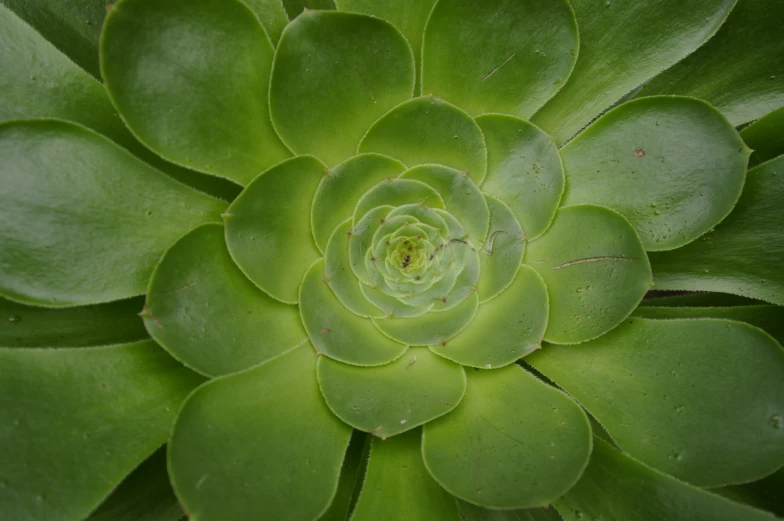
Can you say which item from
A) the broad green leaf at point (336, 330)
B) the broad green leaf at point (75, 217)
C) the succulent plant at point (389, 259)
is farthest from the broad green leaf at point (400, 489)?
the broad green leaf at point (75, 217)

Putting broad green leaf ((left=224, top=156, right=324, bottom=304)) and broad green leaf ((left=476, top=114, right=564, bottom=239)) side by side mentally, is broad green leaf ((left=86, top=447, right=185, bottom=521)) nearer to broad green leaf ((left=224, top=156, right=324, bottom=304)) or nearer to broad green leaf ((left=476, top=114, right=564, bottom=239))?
broad green leaf ((left=224, top=156, right=324, bottom=304))

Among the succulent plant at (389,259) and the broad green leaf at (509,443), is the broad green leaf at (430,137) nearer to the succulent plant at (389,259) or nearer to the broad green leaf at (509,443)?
the succulent plant at (389,259)

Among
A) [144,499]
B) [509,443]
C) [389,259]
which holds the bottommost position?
[144,499]

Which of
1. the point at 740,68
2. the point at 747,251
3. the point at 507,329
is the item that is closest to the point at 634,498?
the point at 507,329

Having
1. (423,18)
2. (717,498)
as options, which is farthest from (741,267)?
(423,18)

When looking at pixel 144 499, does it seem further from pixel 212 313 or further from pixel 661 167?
pixel 661 167

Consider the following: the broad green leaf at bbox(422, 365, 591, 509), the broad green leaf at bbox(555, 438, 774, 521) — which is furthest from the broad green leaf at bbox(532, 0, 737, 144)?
the broad green leaf at bbox(555, 438, 774, 521)
